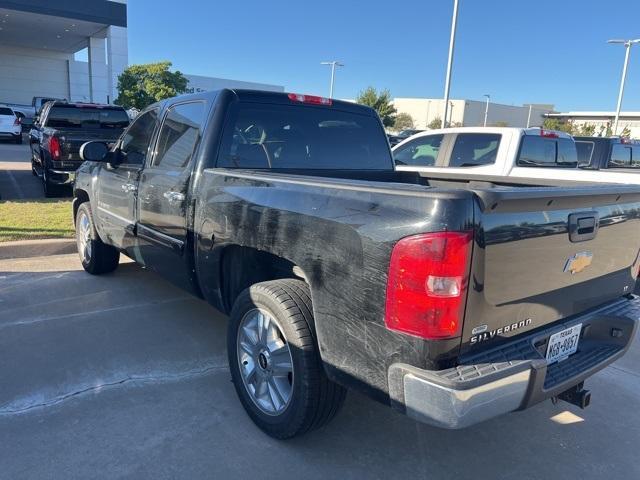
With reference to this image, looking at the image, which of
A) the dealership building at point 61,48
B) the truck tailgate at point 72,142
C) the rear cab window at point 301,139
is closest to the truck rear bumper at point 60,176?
the truck tailgate at point 72,142

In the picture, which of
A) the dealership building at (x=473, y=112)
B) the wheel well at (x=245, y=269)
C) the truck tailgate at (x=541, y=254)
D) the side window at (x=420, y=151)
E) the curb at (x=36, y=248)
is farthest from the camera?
the dealership building at (x=473, y=112)

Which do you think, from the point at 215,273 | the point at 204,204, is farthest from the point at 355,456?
the point at 204,204

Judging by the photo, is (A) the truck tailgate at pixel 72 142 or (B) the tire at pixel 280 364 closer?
(B) the tire at pixel 280 364

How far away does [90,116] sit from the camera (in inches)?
426

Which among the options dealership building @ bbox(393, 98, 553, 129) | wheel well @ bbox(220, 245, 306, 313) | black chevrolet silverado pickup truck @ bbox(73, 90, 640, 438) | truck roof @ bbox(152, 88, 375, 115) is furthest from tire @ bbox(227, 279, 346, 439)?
dealership building @ bbox(393, 98, 553, 129)

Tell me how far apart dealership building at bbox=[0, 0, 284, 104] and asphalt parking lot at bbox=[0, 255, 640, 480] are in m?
32.0

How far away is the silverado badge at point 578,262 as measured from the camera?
250 centimetres

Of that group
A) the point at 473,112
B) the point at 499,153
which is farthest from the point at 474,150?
the point at 473,112

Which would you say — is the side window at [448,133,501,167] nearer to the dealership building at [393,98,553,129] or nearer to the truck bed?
the truck bed

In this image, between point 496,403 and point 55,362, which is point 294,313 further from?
point 55,362

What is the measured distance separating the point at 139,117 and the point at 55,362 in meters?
2.29

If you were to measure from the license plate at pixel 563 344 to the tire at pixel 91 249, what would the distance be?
443 cm

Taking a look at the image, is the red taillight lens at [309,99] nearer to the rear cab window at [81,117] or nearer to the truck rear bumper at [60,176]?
the truck rear bumper at [60,176]

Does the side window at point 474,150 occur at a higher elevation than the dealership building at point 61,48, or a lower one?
lower
